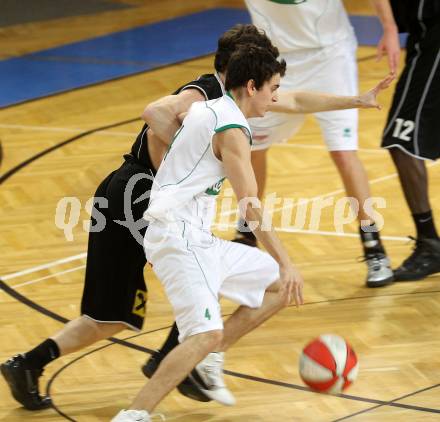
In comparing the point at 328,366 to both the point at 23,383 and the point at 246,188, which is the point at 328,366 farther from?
the point at 23,383

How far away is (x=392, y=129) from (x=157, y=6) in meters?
9.28

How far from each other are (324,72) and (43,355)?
→ 2.37 metres

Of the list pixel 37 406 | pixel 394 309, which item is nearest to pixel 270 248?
pixel 37 406

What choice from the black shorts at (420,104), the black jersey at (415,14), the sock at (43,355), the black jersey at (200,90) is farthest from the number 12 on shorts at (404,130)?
the sock at (43,355)

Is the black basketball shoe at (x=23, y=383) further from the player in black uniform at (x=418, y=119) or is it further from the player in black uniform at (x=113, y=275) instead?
the player in black uniform at (x=418, y=119)

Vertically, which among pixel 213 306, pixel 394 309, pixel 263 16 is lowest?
pixel 394 309

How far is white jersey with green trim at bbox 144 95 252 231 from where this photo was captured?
4354 millimetres

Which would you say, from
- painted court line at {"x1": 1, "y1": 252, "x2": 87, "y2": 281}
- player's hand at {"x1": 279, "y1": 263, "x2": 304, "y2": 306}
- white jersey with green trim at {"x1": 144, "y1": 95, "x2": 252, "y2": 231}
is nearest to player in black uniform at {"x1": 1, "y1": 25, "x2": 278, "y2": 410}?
white jersey with green trim at {"x1": 144, "y1": 95, "x2": 252, "y2": 231}

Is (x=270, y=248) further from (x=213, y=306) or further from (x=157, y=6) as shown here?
(x=157, y=6)

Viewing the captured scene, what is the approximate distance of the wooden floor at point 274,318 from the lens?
479 cm

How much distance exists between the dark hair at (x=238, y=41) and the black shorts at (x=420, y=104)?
5.68 feet

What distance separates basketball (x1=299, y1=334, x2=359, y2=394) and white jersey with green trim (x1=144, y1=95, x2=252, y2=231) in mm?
664

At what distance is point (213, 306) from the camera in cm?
437

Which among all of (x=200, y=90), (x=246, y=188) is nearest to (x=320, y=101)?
(x=200, y=90)
